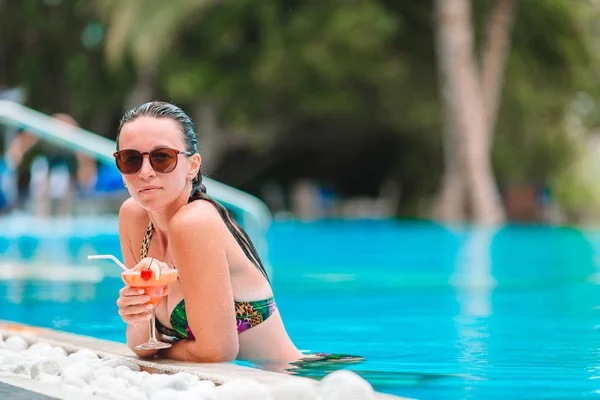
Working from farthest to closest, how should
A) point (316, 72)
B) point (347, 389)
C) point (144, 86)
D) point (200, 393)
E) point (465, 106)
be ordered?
point (144, 86)
point (316, 72)
point (465, 106)
point (200, 393)
point (347, 389)

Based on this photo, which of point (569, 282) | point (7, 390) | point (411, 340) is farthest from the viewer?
point (569, 282)

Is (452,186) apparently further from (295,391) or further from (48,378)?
(295,391)

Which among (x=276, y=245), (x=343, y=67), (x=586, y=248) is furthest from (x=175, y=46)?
(x=586, y=248)

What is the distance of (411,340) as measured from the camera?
4973mm

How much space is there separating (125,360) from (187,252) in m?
0.52

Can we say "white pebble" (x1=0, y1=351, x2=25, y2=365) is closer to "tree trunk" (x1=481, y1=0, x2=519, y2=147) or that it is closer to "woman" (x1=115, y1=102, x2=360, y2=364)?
"woman" (x1=115, y1=102, x2=360, y2=364)

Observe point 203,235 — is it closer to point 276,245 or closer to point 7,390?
point 7,390

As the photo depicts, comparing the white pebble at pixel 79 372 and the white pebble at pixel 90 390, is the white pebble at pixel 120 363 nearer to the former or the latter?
the white pebble at pixel 79 372

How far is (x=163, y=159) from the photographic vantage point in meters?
3.24

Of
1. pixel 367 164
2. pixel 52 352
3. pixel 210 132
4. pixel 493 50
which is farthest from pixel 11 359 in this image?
pixel 367 164

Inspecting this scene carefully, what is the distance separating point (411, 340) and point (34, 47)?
2302 cm

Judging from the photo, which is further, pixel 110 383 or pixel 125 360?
pixel 125 360

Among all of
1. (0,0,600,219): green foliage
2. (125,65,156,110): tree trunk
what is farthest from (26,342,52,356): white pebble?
(125,65,156,110): tree trunk

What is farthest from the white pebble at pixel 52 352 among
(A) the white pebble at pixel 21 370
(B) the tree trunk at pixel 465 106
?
(B) the tree trunk at pixel 465 106
